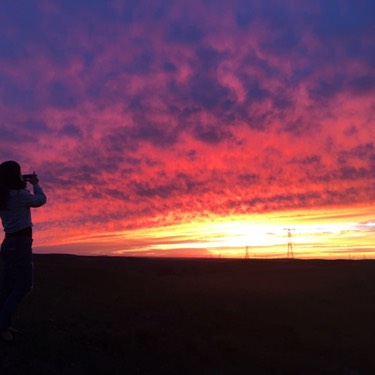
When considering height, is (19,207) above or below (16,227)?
above

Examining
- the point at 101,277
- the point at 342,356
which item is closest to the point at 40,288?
the point at 101,277

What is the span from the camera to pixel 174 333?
1323cm

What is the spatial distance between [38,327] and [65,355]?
1.47m

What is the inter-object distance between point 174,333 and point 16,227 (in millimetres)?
6296

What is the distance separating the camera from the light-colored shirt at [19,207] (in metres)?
8.54

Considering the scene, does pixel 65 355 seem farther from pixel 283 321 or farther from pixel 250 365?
pixel 283 321

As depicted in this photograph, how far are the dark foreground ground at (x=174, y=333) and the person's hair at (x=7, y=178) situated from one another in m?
3.07

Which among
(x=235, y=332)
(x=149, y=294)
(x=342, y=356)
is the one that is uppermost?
(x=149, y=294)

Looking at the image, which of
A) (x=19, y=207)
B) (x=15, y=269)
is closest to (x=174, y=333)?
(x=15, y=269)

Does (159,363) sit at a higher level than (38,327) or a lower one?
lower

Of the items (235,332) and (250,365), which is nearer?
(250,365)

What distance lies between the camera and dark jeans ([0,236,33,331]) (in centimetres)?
860

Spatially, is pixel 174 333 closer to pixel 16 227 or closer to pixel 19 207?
pixel 16 227

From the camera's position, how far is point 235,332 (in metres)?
14.9
